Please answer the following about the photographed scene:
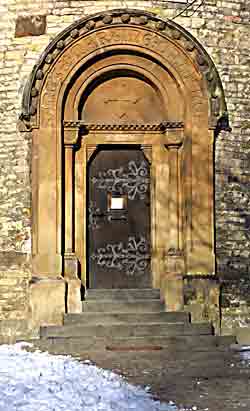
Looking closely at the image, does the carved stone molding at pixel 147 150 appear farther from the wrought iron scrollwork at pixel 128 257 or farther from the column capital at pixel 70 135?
the wrought iron scrollwork at pixel 128 257

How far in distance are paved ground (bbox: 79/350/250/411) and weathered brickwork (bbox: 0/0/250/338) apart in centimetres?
199

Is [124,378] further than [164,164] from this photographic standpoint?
No

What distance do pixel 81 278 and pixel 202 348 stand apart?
232 cm

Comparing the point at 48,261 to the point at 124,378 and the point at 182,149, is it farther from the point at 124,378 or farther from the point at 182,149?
the point at 124,378

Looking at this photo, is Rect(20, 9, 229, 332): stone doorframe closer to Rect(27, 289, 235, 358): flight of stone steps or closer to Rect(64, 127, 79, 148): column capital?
Rect(64, 127, 79, 148): column capital

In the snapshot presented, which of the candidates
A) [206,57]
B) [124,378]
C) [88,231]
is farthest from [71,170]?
[124,378]

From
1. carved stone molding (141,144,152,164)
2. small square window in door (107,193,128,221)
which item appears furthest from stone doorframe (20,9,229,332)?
small square window in door (107,193,128,221)

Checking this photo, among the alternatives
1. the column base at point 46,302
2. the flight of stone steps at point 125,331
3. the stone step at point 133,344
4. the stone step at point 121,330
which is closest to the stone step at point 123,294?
the flight of stone steps at point 125,331

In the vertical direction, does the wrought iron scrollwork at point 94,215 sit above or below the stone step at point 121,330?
above

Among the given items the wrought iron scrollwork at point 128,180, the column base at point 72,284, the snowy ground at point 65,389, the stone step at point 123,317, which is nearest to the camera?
the snowy ground at point 65,389

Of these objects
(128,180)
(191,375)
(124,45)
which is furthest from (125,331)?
(124,45)

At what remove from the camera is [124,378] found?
26.7 feet

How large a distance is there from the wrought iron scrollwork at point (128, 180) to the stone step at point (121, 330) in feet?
7.31

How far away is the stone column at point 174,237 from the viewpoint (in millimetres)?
11578
